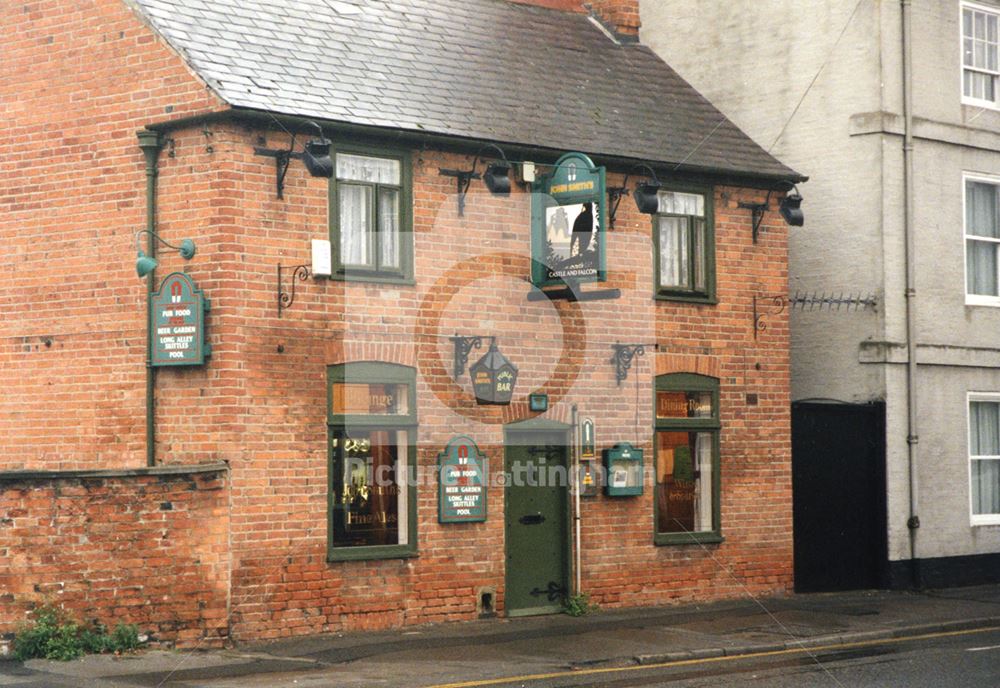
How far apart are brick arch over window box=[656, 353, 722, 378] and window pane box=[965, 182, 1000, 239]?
5.50 metres

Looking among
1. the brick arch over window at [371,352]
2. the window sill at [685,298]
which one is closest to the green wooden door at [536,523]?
the brick arch over window at [371,352]

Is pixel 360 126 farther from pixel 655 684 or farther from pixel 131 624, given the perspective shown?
pixel 655 684

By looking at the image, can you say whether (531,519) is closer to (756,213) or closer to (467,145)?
(467,145)

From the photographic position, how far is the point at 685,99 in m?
21.6

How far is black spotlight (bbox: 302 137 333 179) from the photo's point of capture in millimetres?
15578

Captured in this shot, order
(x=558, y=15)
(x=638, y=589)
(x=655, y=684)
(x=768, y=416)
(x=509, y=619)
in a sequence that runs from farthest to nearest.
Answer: (x=558, y=15)
(x=768, y=416)
(x=638, y=589)
(x=509, y=619)
(x=655, y=684)

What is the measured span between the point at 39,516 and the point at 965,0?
1584cm

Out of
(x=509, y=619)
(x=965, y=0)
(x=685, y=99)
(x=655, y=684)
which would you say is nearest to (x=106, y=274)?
(x=509, y=619)

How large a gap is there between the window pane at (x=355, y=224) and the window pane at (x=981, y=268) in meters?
10.4

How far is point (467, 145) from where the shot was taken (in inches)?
689

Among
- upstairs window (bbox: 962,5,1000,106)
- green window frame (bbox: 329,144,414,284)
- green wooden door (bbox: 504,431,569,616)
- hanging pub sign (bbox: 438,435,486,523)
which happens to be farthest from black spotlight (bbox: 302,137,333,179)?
upstairs window (bbox: 962,5,1000,106)

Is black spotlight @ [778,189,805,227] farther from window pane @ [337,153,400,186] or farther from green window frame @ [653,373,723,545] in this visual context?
window pane @ [337,153,400,186]

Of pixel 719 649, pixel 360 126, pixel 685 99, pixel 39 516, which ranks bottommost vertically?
pixel 719 649

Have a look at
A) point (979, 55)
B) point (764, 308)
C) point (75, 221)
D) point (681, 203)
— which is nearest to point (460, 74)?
point (681, 203)
